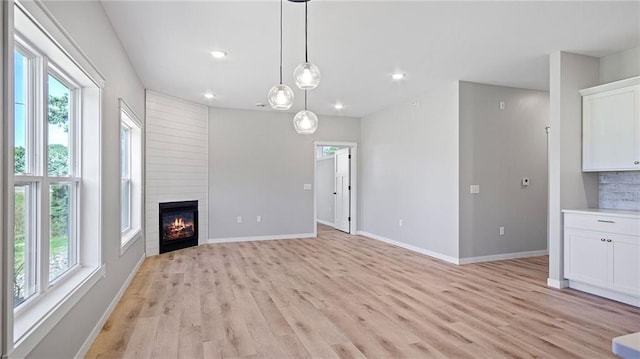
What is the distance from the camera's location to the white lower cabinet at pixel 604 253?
11.2 ft

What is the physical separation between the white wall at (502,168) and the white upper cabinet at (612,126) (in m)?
1.40

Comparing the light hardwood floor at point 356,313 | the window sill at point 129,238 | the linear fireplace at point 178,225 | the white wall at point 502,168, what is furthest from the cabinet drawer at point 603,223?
the linear fireplace at point 178,225

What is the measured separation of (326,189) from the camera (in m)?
10.4

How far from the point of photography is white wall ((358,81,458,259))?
17.8ft

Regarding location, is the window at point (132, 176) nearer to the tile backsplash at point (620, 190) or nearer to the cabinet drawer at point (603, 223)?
the cabinet drawer at point (603, 223)

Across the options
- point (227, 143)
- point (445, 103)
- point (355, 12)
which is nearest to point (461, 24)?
point (355, 12)

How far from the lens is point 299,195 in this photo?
A: 7.71 metres

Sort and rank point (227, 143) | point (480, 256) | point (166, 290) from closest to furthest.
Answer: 1. point (166, 290)
2. point (480, 256)
3. point (227, 143)

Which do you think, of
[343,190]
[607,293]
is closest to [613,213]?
[607,293]

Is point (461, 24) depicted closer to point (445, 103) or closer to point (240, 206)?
point (445, 103)

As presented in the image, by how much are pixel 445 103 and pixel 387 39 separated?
7.27 ft

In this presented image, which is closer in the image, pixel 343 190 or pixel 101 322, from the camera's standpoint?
pixel 101 322

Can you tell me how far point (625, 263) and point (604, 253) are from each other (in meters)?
0.20

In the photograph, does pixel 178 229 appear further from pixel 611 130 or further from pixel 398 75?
pixel 611 130
